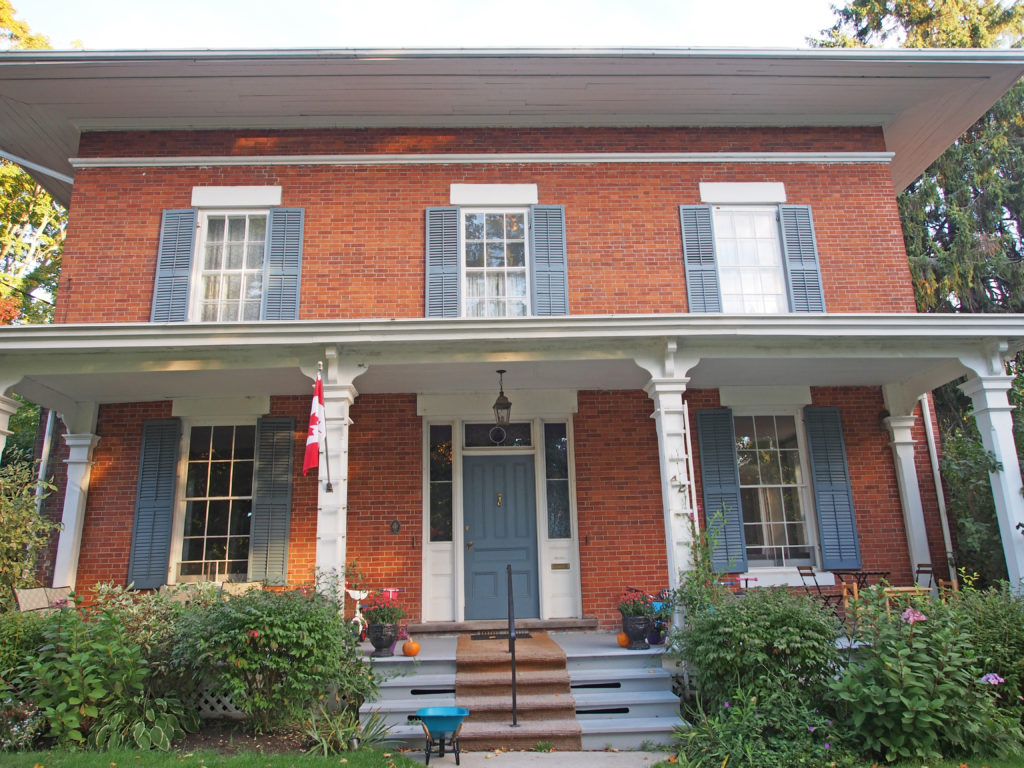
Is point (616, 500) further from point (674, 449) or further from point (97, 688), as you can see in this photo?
point (97, 688)

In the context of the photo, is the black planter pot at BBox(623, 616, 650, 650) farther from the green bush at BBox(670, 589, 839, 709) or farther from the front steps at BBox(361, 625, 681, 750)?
the green bush at BBox(670, 589, 839, 709)

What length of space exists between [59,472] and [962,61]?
40.4ft

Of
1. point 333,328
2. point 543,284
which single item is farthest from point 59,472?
point 543,284

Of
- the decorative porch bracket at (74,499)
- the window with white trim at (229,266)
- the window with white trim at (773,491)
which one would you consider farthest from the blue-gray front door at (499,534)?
the decorative porch bracket at (74,499)

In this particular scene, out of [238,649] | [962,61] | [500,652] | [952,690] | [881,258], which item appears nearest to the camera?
[952,690]

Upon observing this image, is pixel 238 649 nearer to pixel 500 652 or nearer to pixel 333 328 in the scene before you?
pixel 500 652

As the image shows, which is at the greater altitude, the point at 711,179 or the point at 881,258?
the point at 711,179

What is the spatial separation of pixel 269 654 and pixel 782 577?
5.99 m

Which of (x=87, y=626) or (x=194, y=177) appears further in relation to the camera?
(x=194, y=177)

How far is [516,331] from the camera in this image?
7000 millimetres

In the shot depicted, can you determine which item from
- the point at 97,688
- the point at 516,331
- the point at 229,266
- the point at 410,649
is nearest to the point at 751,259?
the point at 516,331

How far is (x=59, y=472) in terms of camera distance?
895 centimetres

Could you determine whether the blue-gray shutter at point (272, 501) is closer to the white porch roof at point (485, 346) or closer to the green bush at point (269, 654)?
the white porch roof at point (485, 346)

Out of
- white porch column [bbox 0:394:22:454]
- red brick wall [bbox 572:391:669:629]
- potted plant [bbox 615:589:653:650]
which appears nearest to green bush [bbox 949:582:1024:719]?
potted plant [bbox 615:589:653:650]
